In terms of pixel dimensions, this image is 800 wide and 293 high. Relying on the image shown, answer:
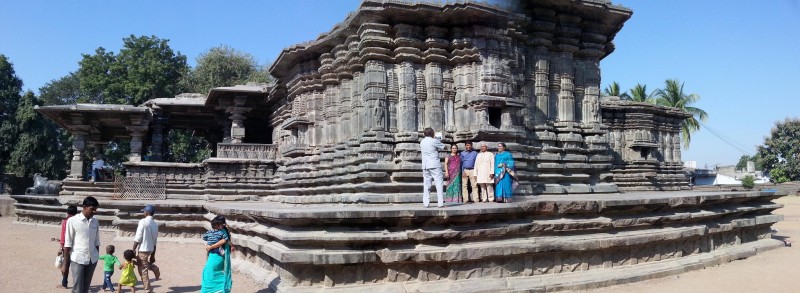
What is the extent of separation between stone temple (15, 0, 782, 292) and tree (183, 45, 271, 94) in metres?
17.9

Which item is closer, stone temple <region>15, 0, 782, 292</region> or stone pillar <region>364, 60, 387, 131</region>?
stone temple <region>15, 0, 782, 292</region>

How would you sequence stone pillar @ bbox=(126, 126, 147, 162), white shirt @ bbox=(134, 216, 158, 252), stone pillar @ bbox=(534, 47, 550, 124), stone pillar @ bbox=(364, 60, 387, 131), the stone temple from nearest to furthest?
the stone temple, white shirt @ bbox=(134, 216, 158, 252), stone pillar @ bbox=(364, 60, 387, 131), stone pillar @ bbox=(534, 47, 550, 124), stone pillar @ bbox=(126, 126, 147, 162)

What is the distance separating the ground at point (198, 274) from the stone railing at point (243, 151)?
4861mm

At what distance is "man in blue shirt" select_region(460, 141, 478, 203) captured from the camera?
26.2 feet

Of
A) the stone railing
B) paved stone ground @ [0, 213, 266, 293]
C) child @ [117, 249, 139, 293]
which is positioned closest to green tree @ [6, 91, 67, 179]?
paved stone ground @ [0, 213, 266, 293]

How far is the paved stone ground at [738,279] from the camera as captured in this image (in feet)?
21.6

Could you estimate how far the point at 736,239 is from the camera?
955cm

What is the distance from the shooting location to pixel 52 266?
8977 millimetres

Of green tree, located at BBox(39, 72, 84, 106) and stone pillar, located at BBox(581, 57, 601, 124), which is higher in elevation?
green tree, located at BBox(39, 72, 84, 106)

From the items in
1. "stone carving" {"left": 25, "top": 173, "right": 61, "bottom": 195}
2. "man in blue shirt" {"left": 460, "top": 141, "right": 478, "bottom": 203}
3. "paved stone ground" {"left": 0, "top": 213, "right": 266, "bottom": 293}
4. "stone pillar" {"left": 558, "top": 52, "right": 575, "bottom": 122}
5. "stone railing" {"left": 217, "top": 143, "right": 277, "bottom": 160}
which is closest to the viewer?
"paved stone ground" {"left": 0, "top": 213, "right": 266, "bottom": 293}

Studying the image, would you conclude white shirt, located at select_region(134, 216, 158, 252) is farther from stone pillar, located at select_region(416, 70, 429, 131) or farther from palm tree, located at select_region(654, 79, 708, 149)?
palm tree, located at select_region(654, 79, 708, 149)

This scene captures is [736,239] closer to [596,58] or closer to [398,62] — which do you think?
[596,58]

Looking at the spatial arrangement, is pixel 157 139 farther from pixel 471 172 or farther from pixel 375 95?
pixel 471 172

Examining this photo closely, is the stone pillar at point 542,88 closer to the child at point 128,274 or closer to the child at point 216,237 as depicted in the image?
the child at point 216,237
